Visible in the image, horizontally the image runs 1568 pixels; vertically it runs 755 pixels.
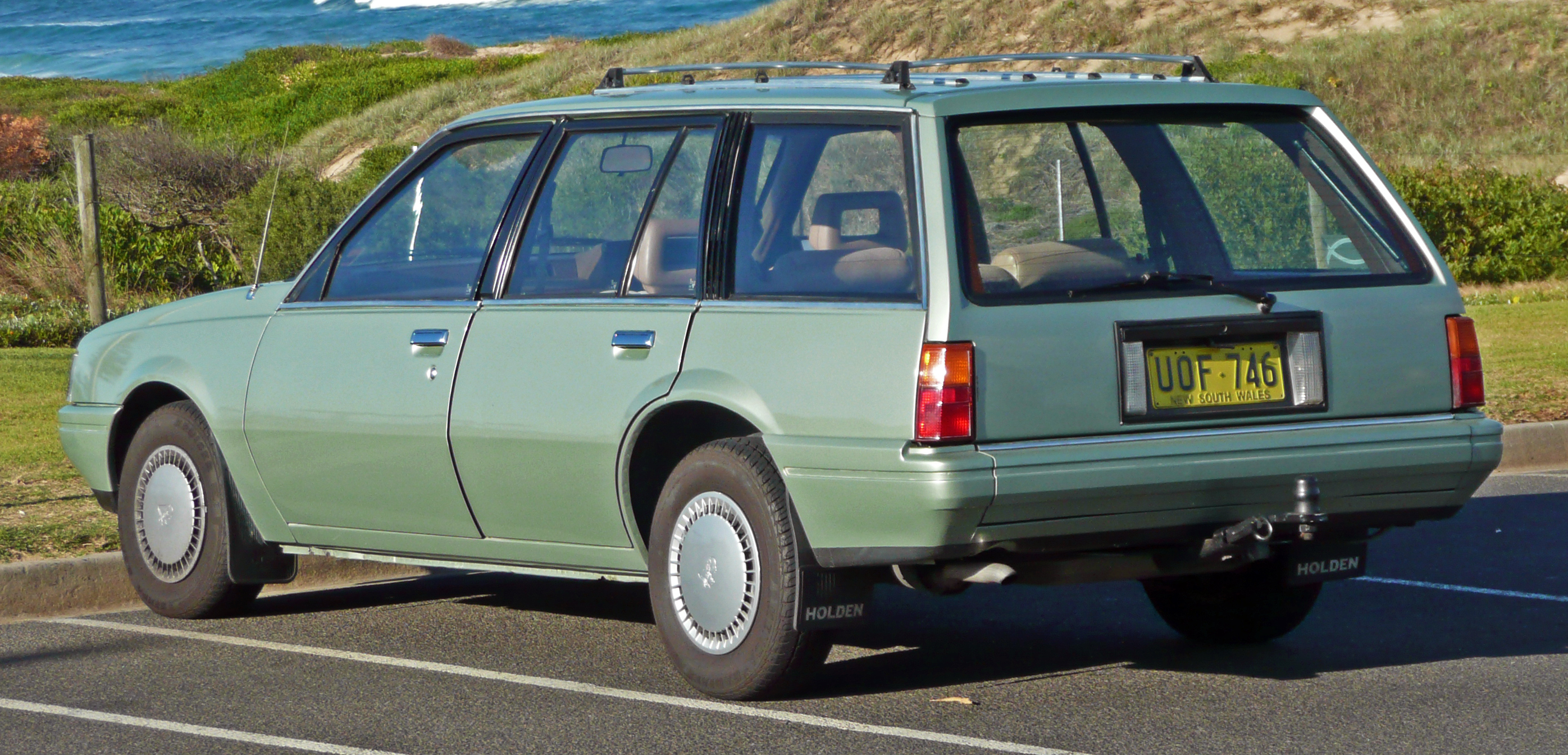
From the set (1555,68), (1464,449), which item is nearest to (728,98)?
(1464,449)

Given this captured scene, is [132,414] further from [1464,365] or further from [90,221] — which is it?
[90,221]

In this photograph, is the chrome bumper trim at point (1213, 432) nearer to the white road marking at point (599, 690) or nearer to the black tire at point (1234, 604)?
the white road marking at point (599, 690)

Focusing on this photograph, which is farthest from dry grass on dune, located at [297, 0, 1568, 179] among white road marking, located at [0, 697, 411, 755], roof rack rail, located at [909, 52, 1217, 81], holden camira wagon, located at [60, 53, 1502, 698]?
white road marking, located at [0, 697, 411, 755]

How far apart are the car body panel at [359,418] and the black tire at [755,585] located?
2.91 ft

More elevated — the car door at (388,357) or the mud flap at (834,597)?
the car door at (388,357)

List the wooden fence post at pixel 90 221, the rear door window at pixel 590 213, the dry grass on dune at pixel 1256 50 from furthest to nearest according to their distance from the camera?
the dry grass on dune at pixel 1256 50, the wooden fence post at pixel 90 221, the rear door window at pixel 590 213

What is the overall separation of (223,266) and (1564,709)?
883 inches

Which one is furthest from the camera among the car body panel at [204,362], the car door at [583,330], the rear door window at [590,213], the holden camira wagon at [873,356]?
the car body panel at [204,362]

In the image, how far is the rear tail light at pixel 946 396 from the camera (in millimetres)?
4730

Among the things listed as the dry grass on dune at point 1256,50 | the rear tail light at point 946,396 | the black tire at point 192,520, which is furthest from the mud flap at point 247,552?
the dry grass on dune at point 1256,50

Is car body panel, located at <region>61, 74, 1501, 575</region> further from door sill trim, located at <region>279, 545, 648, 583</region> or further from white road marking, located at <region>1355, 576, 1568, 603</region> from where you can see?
white road marking, located at <region>1355, 576, 1568, 603</region>

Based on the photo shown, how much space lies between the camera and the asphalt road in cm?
501

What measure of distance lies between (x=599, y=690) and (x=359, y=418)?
1.27 meters

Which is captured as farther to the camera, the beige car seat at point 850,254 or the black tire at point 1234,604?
the black tire at point 1234,604
